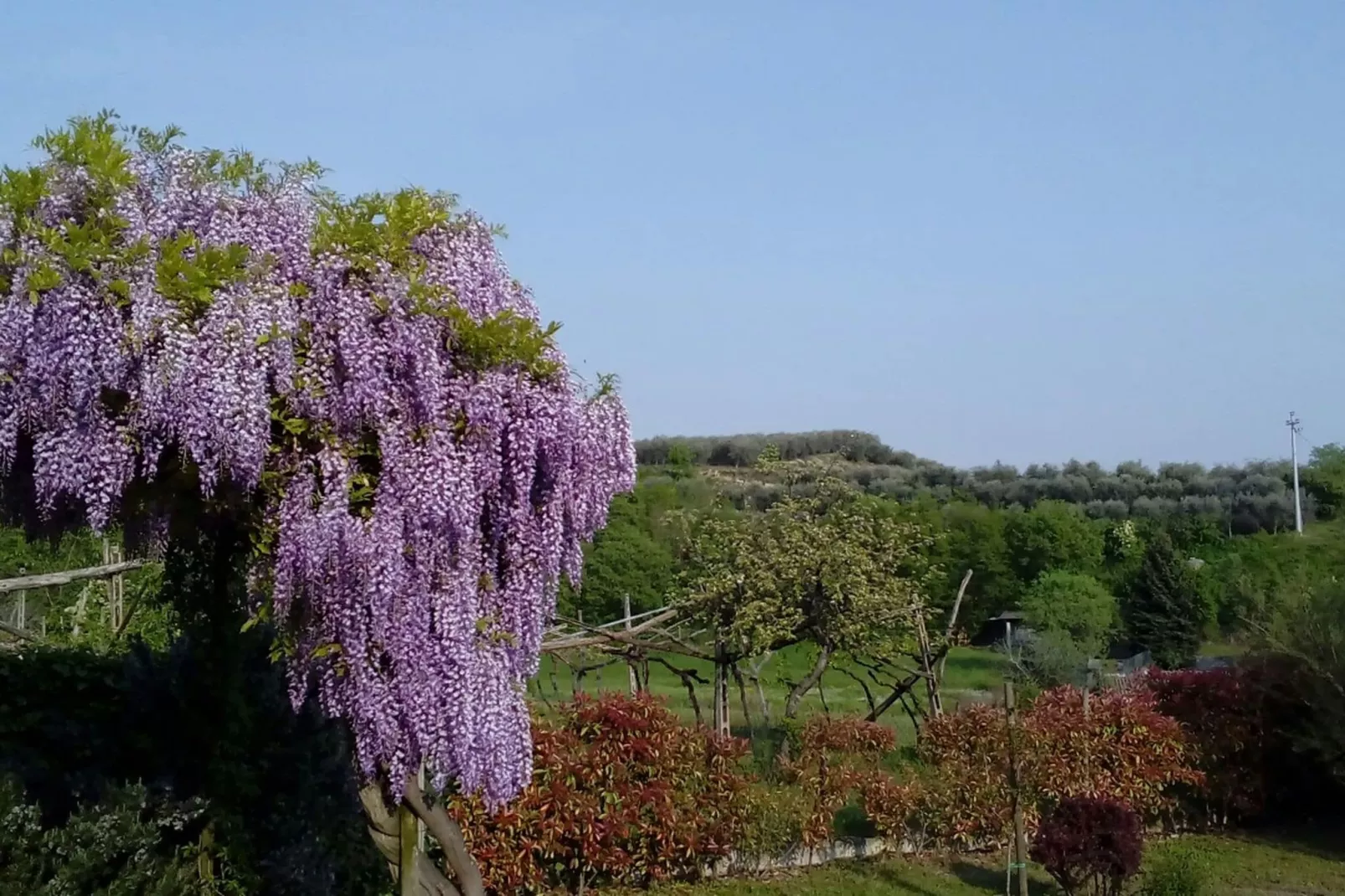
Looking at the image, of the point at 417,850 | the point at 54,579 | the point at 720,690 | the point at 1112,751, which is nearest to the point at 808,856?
the point at 720,690

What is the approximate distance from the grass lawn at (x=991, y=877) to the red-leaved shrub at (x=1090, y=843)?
72cm

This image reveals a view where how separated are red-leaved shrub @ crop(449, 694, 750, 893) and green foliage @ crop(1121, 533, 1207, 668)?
23.3m

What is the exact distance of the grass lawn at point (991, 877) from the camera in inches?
329

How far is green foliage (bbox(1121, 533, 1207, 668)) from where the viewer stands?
1142 inches

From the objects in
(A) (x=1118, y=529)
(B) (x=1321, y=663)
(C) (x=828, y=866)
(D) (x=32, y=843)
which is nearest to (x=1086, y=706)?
(B) (x=1321, y=663)

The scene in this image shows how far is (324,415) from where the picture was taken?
11.9 ft

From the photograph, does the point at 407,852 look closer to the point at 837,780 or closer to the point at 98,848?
the point at 98,848

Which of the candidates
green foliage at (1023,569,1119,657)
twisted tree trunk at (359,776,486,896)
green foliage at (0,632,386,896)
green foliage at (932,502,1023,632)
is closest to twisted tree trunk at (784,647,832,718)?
green foliage at (0,632,386,896)

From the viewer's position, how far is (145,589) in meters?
8.27

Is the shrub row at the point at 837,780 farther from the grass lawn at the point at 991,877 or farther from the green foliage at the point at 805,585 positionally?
the green foliage at the point at 805,585

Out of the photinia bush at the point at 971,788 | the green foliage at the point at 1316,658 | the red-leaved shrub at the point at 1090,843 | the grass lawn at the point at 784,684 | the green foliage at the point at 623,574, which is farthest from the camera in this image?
the green foliage at the point at 623,574

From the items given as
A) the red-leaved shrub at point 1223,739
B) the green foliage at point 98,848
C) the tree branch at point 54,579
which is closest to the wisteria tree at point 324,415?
the green foliage at point 98,848

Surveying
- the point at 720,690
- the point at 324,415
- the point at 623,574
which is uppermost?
the point at 324,415

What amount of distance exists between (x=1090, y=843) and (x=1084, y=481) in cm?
4258
